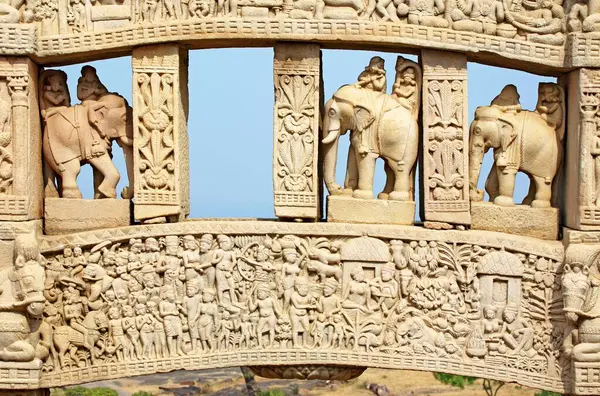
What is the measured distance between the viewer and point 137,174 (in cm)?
777

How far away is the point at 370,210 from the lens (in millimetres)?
7828

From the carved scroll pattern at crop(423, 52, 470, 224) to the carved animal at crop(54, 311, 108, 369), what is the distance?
2315 mm

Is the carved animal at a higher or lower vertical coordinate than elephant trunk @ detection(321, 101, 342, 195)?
lower

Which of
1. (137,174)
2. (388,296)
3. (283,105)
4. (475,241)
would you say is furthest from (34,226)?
(475,241)

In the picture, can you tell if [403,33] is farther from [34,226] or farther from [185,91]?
[34,226]

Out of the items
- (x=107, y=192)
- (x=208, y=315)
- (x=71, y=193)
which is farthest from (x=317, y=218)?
(x=71, y=193)

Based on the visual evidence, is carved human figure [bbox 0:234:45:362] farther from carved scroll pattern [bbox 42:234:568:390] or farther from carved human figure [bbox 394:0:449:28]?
carved human figure [bbox 394:0:449:28]

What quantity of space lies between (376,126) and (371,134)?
6cm

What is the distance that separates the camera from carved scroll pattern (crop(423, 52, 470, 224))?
769 cm

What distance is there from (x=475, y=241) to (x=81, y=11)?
3030mm

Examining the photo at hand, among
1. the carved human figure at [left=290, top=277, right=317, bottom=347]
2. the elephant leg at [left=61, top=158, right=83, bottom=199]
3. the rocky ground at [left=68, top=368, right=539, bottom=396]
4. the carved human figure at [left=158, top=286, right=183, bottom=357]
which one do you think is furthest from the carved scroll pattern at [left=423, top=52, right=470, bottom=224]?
the rocky ground at [left=68, top=368, right=539, bottom=396]

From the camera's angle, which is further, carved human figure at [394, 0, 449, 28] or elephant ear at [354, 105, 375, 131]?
elephant ear at [354, 105, 375, 131]

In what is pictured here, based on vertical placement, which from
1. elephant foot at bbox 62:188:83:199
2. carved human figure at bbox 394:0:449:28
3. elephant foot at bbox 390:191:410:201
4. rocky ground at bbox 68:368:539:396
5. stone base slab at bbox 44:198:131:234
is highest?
carved human figure at bbox 394:0:449:28

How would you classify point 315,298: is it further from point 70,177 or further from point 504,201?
point 70,177
